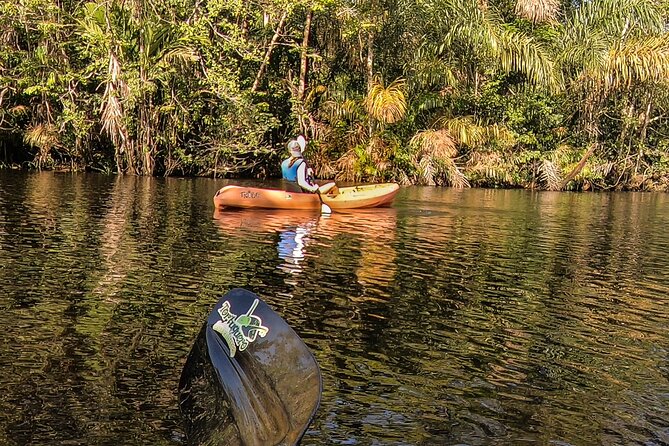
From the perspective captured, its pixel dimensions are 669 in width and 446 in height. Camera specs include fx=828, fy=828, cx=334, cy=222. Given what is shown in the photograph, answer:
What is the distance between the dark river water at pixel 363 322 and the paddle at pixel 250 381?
0.39 m

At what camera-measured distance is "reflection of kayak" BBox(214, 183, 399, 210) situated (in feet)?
64.0

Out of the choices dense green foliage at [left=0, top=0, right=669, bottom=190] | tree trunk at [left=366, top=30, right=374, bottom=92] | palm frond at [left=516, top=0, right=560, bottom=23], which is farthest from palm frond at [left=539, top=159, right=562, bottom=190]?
tree trunk at [left=366, top=30, right=374, bottom=92]

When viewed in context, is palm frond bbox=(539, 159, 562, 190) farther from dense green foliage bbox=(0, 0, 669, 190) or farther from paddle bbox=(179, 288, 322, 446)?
paddle bbox=(179, 288, 322, 446)

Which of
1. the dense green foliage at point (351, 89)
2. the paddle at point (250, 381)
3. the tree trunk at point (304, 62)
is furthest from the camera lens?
the tree trunk at point (304, 62)

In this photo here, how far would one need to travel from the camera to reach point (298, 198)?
66.1 feet

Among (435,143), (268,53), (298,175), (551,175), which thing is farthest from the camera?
(551,175)

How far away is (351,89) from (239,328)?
32584 mm

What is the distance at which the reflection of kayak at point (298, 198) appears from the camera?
1952cm

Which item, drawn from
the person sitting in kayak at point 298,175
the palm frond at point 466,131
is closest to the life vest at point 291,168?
the person sitting in kayak at point 298,175

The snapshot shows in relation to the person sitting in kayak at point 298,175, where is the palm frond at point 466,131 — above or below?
above

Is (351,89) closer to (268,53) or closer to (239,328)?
(268,53)

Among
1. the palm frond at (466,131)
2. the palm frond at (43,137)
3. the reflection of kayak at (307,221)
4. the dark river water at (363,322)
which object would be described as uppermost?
the palm frond at (466,131)

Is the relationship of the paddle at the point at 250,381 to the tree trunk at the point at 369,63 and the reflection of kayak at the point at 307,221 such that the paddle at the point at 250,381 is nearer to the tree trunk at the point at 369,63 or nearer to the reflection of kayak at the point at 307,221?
the reflection of kayak at the point at 307,221

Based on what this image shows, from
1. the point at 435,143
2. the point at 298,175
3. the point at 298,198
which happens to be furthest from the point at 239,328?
the point at 435,143
